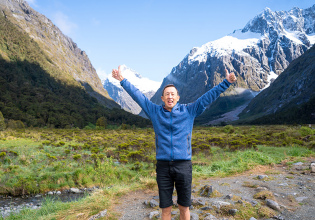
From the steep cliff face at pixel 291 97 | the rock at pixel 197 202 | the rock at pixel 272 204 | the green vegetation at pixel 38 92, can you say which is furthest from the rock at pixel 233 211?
the steep cliff face at pixel 291 97

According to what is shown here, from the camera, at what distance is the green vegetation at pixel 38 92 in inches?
2063

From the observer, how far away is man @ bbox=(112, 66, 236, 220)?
8.57ft

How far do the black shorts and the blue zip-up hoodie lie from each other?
10cm

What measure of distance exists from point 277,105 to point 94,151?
108m

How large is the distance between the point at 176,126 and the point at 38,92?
80136mm

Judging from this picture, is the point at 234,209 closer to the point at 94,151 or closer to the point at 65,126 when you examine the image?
the point at 94,151

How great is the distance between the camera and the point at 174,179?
2.67 metres

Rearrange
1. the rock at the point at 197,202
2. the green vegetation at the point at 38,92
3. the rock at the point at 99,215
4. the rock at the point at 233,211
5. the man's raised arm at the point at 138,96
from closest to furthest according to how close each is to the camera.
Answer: the man's raised arm at the point at 138,96 → the rock at the point at 233,211 → the rock at the point at 99,215 → the rock at the point at 197,202 → the green vegetation at the point at 38,92

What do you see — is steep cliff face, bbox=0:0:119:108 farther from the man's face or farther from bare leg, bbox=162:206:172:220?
bare leg, bbox=162:206:172:220

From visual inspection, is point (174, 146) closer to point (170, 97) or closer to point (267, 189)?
point (170, 97)

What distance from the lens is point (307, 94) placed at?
82750 millimetres

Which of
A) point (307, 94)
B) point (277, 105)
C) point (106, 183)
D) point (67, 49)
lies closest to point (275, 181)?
point (106, 183)

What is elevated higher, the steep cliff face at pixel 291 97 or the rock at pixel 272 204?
the steep cliff face at pixel 291 97

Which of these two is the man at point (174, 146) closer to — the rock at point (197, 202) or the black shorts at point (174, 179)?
the black shorts at point (174, 179)
